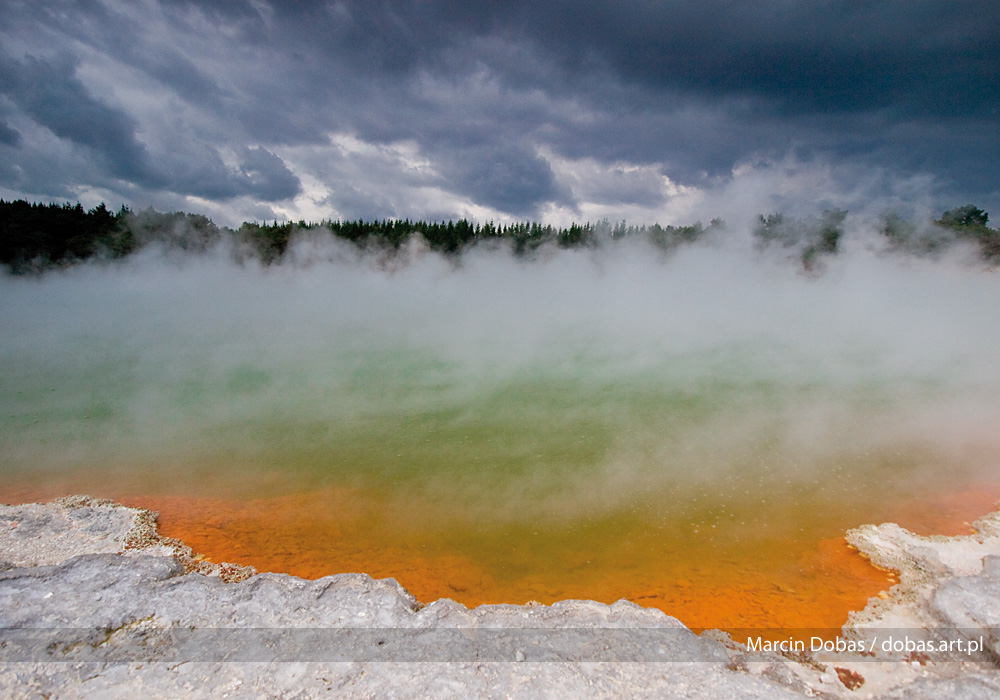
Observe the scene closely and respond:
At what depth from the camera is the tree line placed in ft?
50.7

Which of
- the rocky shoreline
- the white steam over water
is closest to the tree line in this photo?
the white steam over water

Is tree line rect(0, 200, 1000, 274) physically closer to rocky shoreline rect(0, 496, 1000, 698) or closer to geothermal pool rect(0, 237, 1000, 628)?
geothermal pool rect(0, 237, 1000, 628)

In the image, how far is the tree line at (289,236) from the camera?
15.5 meters

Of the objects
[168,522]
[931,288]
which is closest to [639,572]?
[168,522]

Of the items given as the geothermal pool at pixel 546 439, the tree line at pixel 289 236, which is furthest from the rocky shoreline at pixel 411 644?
the tree line at pixel 289 236

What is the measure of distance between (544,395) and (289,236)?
22.6 metres

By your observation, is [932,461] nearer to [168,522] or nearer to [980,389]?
[980,389]

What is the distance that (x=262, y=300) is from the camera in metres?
18.0

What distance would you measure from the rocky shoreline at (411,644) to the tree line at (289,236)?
1699 cm

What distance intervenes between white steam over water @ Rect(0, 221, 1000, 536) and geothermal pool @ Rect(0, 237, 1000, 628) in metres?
0.05

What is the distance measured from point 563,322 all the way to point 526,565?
1073 cm

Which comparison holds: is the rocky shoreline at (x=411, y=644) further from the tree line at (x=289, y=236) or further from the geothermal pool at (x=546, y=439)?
the tree line at (x=289, y=236)

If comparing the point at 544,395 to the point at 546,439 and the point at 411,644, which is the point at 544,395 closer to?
the point at 546,439

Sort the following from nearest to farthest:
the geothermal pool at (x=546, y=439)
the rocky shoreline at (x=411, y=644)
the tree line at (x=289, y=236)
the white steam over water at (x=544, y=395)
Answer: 1. the rocky shoreline at (x=411, y=644)
2. the geothermal pool at (x=546, y=439)
3. the white steam over water at (x=544, y=395)
4. the tree line at (x=289, y=236)
